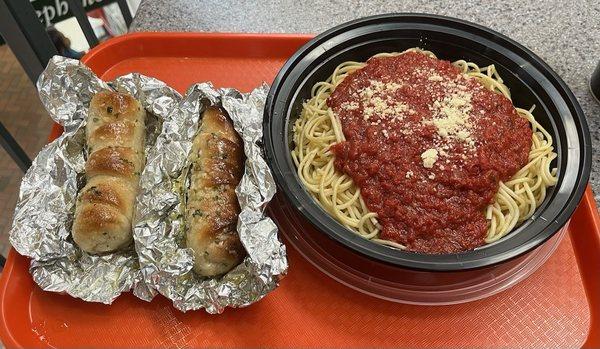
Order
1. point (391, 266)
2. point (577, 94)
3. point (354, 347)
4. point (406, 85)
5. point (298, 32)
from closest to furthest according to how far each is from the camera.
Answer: point (391, 266) → point (354, 347) → point (406, 85) → point (577, 94) → point (298, 32)

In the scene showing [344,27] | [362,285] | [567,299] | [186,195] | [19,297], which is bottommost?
[567,299]

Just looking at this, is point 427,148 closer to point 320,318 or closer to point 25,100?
point 320,318

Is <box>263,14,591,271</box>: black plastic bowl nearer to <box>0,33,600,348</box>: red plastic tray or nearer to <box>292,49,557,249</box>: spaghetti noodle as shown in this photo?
<box>292,49,557,249</box>: spaghetti noodle

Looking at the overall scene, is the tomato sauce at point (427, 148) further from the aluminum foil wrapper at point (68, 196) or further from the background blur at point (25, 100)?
the background blur at point (25, 100)

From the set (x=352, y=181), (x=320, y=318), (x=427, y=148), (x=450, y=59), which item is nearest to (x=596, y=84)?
(x=450, y=59)

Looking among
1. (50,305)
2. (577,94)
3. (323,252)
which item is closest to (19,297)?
(50,305)

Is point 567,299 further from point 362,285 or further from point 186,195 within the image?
point 186,195
